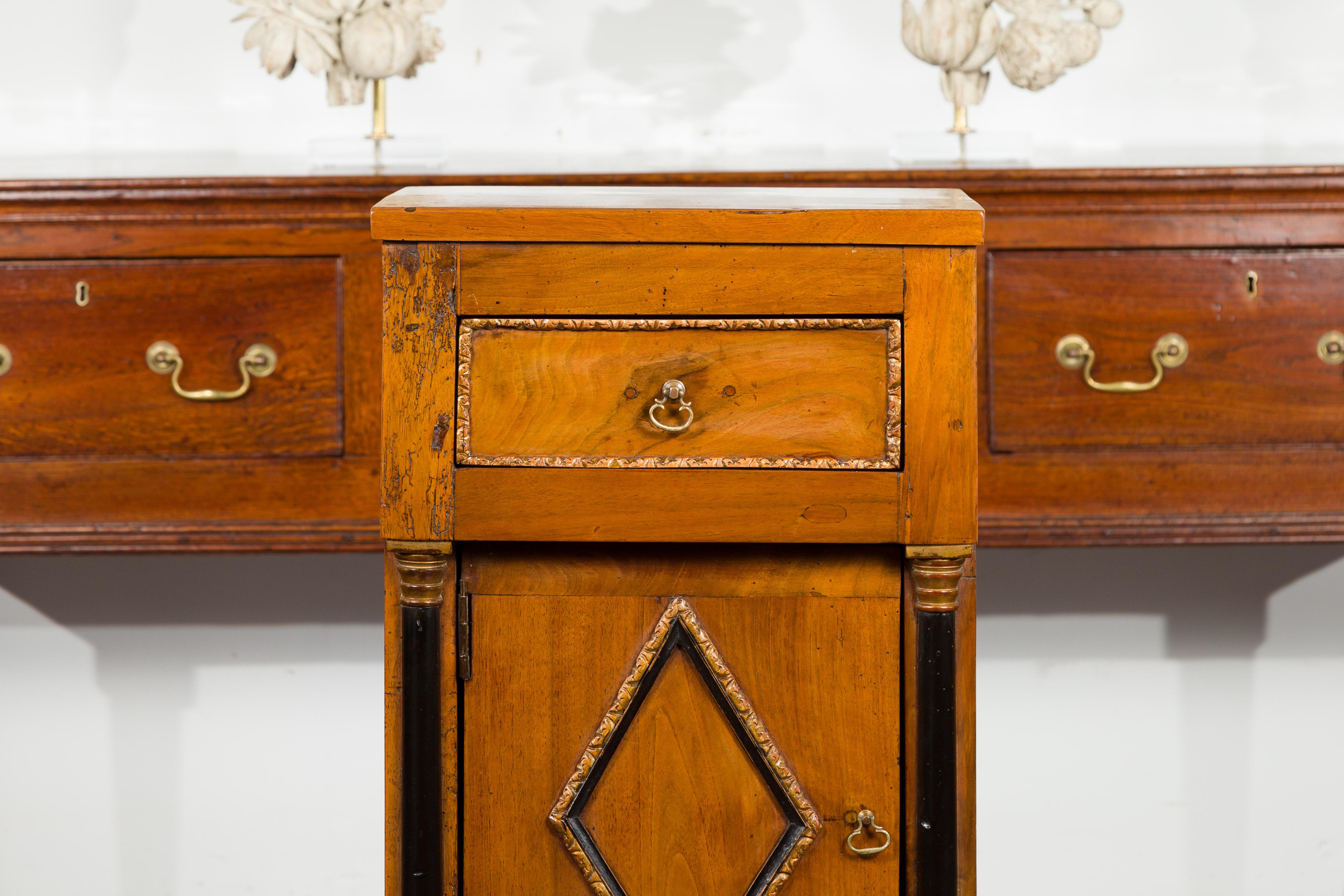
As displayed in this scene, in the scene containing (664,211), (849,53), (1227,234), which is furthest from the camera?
(849,53)

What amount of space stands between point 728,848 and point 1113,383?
0.53 metres

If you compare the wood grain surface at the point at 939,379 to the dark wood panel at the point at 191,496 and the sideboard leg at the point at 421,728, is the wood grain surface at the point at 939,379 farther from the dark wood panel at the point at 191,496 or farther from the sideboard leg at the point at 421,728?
the dark wood panel at the point at 191,496

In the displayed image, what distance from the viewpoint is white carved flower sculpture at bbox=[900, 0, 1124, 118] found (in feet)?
3.77

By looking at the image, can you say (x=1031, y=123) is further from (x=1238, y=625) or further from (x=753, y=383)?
(x=753, y=383)

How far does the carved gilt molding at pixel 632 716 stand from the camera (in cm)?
73

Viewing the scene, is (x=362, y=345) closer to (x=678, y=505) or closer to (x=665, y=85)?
(x=678, y=505)

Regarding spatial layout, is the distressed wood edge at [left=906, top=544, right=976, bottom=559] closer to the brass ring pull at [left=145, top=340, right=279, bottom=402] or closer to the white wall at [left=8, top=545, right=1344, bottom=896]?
the brass ring pull at [left=145, top=340, right=279, bottom=402]

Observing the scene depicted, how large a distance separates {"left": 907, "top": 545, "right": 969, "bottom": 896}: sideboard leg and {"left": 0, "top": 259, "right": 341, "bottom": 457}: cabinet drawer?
55cm

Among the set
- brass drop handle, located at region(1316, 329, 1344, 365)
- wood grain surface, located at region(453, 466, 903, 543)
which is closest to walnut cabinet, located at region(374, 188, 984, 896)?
wood grain surface, located at region(453, 466, 903, 543)

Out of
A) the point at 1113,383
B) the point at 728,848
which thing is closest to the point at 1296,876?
the point at 1113,383

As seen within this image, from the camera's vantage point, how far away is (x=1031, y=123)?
4.73 feet

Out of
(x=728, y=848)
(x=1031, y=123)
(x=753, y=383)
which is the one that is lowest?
(x=728, y=848)

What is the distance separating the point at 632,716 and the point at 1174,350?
1.89 ft

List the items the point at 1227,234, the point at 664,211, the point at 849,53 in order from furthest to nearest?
1. the point at 849,53
2. the point at 1227,234
3. the point at 664,211
